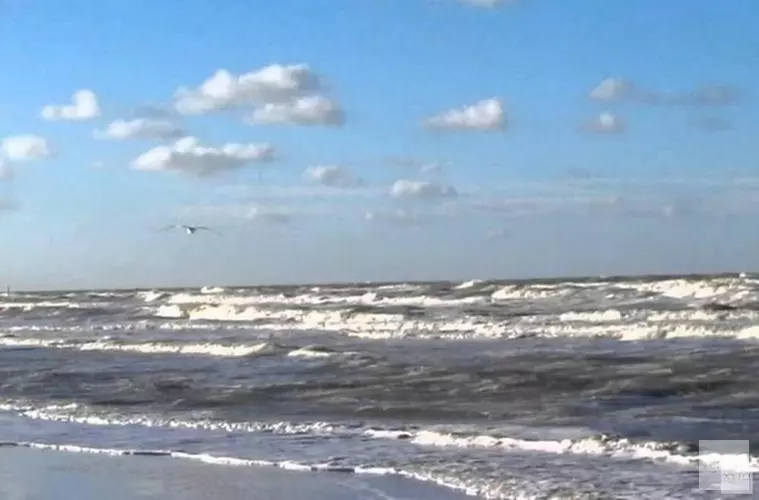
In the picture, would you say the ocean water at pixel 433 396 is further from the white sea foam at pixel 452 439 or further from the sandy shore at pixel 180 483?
the sandy shore at pixel 180 483

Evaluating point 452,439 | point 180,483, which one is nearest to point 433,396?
point 452,439

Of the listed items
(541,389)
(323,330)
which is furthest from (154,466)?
(323,330)

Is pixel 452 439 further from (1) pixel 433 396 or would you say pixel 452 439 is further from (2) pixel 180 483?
(1) pixel 433 396

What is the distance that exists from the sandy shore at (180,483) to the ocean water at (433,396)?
1.01 feet

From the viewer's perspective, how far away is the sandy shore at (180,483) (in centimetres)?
827

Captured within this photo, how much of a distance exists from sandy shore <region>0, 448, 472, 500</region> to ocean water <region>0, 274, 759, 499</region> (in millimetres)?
306

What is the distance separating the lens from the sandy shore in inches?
325

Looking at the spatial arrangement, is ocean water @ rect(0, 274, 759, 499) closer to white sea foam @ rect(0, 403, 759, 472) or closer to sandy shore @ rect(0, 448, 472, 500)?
white sea foam @ rect(0, 403, 759, 472)

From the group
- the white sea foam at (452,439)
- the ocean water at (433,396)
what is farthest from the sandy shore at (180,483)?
the white sea foam at (452,439)

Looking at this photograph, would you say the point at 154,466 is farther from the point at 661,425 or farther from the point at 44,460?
the point at 661,425

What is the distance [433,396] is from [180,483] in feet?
17.7

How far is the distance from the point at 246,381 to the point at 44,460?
6.51 m

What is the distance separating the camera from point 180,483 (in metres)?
8.82

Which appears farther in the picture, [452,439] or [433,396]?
[433,396]
